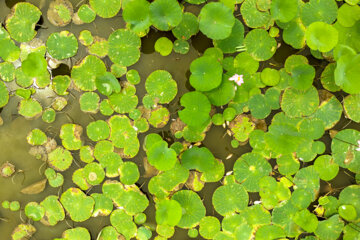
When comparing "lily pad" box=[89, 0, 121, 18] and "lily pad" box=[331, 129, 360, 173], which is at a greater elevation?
"lily pad" box=[89, 0, 121, 18]

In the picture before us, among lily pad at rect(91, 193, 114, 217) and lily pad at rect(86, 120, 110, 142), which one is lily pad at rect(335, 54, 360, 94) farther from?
lily pad at rect(91, 193, 114, 217)

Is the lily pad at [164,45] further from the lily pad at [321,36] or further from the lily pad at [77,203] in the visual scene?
the lily pad at [77,203]

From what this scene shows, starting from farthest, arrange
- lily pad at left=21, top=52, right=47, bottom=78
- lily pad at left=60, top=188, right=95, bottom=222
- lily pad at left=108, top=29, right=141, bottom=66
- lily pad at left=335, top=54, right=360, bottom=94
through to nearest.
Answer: lily pad at left=60, top=188, right=95, bottom=222 < lily pad at left=108, top=29, right=141, bottom=66 < lily pad at left=21, top=52, right=47, bottom=78 < lily pad at left=335, top=54, right=360, bottom=94

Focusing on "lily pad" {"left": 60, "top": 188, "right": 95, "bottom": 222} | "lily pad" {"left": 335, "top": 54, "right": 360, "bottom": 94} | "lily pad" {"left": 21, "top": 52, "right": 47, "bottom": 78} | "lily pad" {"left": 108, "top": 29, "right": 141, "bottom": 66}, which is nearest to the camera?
"lily pad" {"left": 335, "top": 54, "right": 360, "bottom": 94}

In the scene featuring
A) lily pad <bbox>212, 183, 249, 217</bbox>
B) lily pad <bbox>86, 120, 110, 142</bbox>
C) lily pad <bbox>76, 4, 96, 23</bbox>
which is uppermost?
lily pad <bbox>76, 4, 96, 23</bbox>

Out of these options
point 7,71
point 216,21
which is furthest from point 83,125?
point 216,21

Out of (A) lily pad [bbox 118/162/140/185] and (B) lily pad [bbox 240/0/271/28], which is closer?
(B) lily pad [bbox 240/0/271/28]

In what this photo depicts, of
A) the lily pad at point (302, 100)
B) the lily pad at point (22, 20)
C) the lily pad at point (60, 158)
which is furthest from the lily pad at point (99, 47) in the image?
the lily pad at point (302, 100)

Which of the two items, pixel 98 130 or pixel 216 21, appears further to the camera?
pixel 98 130

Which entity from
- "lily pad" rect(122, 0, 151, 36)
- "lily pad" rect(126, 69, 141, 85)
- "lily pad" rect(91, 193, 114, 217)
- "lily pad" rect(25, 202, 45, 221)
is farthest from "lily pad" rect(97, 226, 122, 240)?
"lily pad" rect(122, 0, 151, 36)

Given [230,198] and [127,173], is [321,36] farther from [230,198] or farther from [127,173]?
[127,173]
